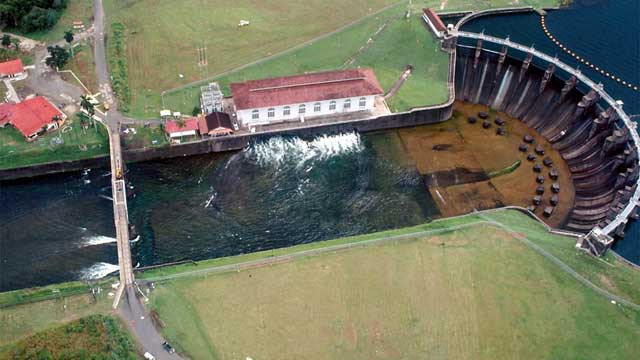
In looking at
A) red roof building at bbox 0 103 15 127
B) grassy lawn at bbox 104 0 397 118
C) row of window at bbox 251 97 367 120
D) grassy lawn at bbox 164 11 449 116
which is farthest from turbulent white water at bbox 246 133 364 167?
red roof building at bbox 0 103 15 127

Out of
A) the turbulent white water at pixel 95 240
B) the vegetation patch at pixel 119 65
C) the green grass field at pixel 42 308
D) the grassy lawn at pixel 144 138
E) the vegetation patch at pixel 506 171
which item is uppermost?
the vegetation patch at pixel 119 65

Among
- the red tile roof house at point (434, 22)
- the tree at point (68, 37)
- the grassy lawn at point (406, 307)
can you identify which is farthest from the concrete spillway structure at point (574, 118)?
the tree at point (68, 37)

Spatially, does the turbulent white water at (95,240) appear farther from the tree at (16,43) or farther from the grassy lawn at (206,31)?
the tree at (16,43)

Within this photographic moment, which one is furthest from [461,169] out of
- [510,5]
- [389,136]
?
[510,5]

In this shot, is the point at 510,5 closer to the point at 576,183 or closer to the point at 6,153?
the point at 576,183

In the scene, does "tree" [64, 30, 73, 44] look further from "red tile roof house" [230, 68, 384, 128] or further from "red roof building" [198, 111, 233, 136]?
"red tile roof house" [230, 68, 384, 128]
